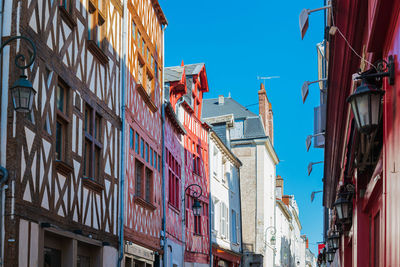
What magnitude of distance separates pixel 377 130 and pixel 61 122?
277 inches

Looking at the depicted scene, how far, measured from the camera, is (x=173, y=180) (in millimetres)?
21188

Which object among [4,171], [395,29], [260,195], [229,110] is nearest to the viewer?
[395,29]

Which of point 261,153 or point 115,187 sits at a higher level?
point 261,153

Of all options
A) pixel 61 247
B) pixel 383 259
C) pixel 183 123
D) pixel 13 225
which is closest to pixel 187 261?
pixel 183 123

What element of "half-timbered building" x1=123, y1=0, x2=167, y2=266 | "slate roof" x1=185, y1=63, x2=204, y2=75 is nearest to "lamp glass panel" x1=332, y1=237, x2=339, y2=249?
"half-timbered building" x1=123, y1=0, x2=167, y2=266

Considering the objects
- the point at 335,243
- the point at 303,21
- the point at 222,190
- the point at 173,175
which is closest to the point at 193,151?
the point at 173,175

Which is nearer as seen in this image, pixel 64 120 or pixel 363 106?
pixel 363 106

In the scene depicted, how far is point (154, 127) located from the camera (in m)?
18.5

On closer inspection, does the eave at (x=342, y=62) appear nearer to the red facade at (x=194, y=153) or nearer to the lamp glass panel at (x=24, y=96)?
the lamp glass panel at (x=24, y=96)

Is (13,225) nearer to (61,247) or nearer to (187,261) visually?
(61,247)

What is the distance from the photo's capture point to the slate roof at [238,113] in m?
37.0

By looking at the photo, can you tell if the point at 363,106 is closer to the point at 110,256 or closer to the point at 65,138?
the point at 65,138

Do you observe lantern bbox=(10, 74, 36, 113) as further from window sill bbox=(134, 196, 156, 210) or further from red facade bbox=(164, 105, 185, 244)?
red facade bbox=(164, 105, 185, 244)

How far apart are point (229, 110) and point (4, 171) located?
105 feet
